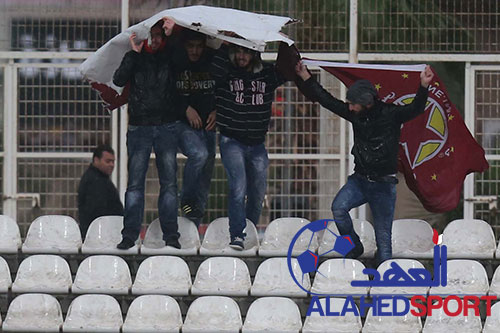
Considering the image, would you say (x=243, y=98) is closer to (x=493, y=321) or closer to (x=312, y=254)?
(x=312, y=254)

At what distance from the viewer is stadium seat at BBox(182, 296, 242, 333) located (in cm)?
981

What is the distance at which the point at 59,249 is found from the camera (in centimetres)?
1070

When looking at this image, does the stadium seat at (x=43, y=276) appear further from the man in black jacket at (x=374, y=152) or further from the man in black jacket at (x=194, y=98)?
the man in black jacket at (x=374, y=152)

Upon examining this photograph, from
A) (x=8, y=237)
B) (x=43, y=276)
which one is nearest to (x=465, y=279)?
(x=43, y=276)

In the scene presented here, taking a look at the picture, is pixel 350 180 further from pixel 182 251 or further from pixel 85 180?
pixel 85 180

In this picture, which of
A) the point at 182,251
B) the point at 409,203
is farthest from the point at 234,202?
the point at 409,203

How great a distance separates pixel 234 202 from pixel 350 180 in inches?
35.5

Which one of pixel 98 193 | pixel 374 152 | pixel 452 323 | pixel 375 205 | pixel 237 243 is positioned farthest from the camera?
pixel 98 193

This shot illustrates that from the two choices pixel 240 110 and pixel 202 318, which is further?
pixel 240 110

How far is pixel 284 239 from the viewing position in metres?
10.8

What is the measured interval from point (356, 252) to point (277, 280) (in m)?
0.66

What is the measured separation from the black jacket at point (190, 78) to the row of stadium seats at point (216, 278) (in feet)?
4.02

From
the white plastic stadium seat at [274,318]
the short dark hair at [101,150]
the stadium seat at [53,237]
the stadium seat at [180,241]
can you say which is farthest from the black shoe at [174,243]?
the short dark hair at [101,150]

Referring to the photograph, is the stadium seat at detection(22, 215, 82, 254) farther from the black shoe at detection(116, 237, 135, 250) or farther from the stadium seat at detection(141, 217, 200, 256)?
the stadium seat at detection(141, 217, 200, 256)
